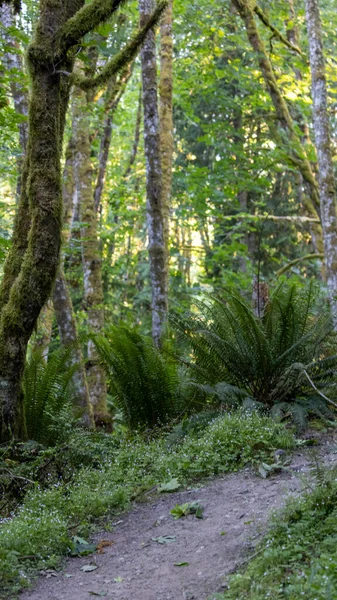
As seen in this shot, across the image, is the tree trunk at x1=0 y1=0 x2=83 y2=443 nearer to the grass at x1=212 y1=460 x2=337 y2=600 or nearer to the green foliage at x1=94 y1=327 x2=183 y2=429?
the green foliage at x1=94 y1=327 x2=183 y2=429

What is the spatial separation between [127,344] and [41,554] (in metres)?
3.14

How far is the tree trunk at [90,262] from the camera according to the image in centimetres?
1001

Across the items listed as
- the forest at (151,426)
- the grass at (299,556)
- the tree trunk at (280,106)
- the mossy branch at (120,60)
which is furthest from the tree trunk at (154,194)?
the grass at (299,556)

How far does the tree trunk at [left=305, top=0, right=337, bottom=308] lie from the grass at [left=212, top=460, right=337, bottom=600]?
6.51 meters

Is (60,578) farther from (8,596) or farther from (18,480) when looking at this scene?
(18,480)

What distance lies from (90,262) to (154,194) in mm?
2492

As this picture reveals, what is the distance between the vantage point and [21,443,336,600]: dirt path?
127 inches

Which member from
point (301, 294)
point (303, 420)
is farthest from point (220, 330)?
point (303, 420)

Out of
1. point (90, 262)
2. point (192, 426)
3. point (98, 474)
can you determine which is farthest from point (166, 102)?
point (98, 474)

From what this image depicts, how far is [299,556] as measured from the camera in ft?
9.52

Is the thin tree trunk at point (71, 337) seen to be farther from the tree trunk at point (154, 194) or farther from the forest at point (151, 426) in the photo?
the tree trunk at point (154, 194)

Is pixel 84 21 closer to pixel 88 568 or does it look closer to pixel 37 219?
pixel 37 219

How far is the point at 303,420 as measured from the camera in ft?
17.3

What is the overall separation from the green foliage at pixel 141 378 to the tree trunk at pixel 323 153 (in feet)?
13.1
